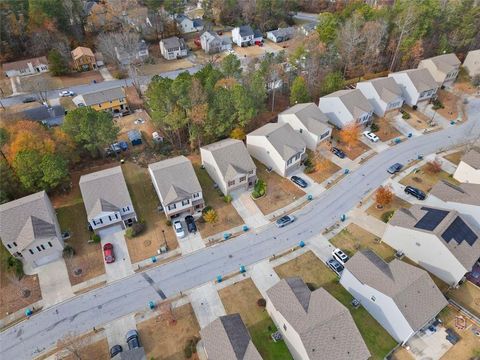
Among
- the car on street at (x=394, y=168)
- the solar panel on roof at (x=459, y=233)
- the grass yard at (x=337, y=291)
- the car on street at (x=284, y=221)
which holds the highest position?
the solar panel on roof at (x=459, y=233)

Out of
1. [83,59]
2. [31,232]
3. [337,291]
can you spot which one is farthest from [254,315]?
[83,59]

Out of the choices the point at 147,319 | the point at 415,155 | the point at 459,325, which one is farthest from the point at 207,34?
the point at 459,325

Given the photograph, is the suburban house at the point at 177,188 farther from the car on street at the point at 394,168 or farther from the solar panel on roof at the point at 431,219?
the car on street at the point at 394,168

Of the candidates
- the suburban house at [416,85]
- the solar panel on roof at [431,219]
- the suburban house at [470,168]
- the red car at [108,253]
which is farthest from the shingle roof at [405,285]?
the suburban house at [416,85]

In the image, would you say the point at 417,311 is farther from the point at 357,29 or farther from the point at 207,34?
the point at 207,34

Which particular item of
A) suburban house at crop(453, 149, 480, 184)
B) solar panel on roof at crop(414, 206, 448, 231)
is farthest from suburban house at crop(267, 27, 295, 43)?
solar panel on roof at crop(414, 206, 448, 231)
